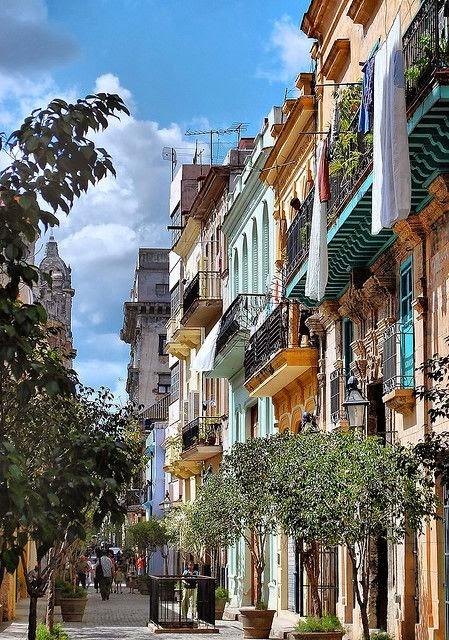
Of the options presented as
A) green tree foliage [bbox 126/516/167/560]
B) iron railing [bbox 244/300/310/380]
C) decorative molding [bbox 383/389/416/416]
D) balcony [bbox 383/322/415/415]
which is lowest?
green tree foliage [bbox 126/516/167/560]

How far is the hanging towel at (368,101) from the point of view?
17.4m

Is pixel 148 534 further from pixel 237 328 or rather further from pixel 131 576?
pixel 237 328

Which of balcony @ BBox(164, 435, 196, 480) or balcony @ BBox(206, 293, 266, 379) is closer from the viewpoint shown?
balcony @ BBox(206, 293, 266, 379)

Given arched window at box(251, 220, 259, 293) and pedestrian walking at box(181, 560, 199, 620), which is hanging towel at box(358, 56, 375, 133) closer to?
pedestrian walking at box(181, 560, 199, 620)

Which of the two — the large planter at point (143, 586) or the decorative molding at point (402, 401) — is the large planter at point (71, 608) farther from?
the large planter at point (143, 586)

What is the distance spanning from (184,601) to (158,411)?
52.5 m

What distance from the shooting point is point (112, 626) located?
3150 centimetres

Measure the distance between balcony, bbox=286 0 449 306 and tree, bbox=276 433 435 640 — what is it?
3226 millimetres

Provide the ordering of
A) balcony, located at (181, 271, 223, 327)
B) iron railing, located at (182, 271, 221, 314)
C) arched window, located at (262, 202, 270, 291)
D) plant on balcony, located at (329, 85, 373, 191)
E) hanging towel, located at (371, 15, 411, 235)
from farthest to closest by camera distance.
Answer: iron railing, located at (182, 271, 221, 314) → balcony, located at (181, 271, 223, 327) → arched window, located at (262, 202, 270, 291) → plant on balcony, located at (329, 85, 373, 191) → hanging towel, located at (371, 15, 411, 235)

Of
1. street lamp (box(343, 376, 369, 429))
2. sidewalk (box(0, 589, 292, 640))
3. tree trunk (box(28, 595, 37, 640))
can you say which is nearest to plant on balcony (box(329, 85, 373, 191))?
street lamp (box(343, 376, 369, 429))

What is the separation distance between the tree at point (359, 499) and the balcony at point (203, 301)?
26.3 meters

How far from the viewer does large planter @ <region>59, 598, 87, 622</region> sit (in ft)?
109

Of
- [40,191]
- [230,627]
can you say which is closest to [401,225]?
[40,191]

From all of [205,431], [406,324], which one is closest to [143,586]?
[205,431]
